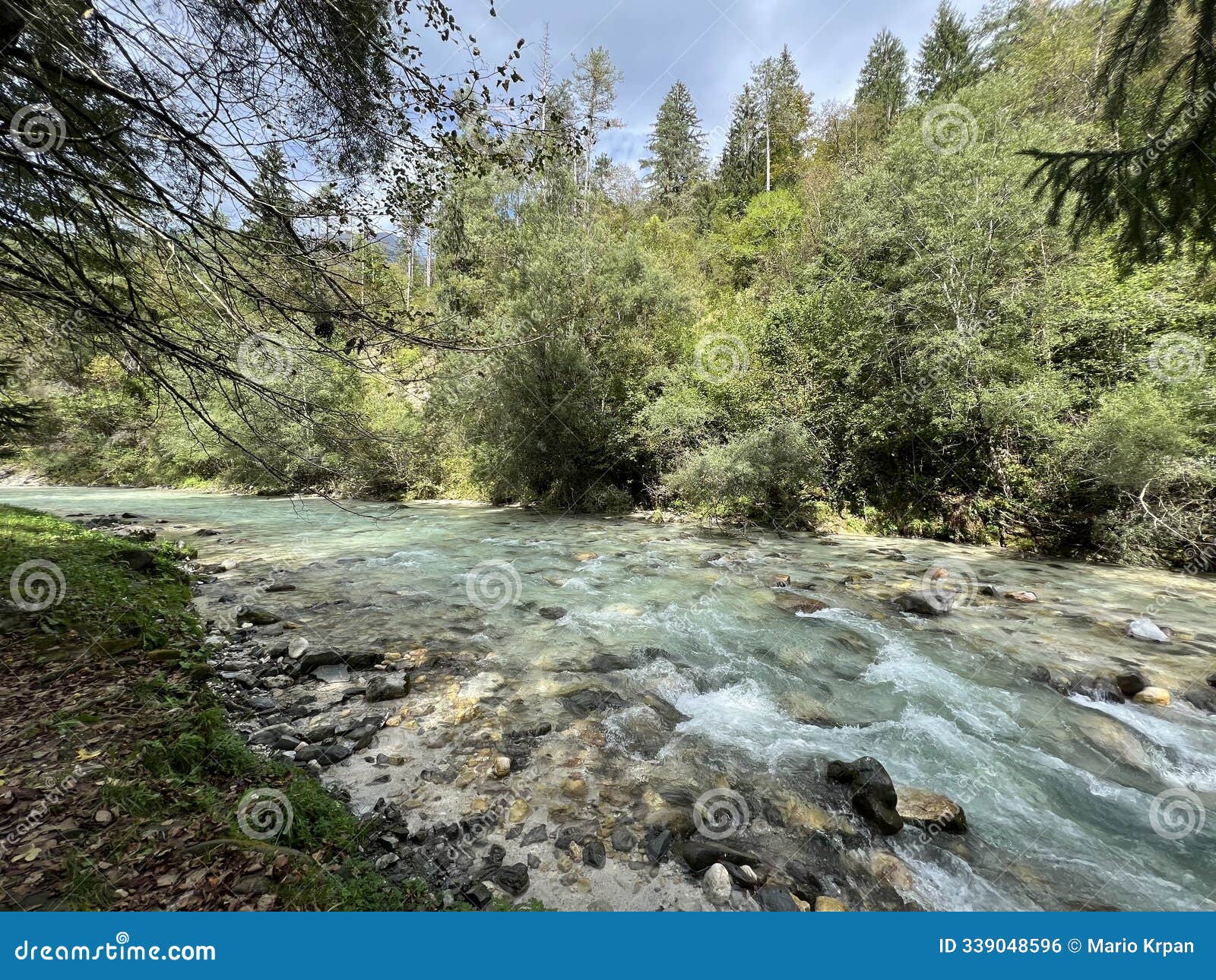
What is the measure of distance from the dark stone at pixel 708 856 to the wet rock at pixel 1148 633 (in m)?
6.40

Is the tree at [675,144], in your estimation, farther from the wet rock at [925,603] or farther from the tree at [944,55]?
the wet rock at [925,603]

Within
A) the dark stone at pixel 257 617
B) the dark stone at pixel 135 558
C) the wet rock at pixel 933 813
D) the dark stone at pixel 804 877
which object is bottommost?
the wet rock at pixel 933 813

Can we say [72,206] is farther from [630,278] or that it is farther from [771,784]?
[630,278]

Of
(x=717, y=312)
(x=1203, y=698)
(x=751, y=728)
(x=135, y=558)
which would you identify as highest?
(x=717, y=312)

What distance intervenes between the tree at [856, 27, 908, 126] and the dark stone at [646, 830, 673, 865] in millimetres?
35745

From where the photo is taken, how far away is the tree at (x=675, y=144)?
33.2 meters

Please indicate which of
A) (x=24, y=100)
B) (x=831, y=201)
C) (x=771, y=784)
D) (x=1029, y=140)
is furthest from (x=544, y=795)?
(x=831, y=201)

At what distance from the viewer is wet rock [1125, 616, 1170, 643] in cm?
560

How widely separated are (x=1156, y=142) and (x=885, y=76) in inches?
1414

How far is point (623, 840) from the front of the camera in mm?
2721

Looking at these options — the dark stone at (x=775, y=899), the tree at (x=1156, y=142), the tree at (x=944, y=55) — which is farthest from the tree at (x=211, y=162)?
the tree at (x=944, y=55)

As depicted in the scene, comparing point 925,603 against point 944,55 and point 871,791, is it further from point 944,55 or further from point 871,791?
point 944,55

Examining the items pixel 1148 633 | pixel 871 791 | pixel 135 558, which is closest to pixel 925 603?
pixel 1148 633

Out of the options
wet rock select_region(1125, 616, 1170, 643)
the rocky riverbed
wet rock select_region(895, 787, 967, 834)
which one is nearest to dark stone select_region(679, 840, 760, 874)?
the rocky riverbed
